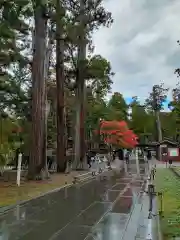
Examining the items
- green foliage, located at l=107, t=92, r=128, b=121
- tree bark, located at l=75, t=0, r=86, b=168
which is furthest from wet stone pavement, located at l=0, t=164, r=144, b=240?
green foliage, located at l=107, t=92, r=128, b=121

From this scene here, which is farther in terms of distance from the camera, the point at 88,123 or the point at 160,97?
the point at 160,97

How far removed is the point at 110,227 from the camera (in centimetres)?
787

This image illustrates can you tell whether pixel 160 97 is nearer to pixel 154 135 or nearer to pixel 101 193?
pixel 154 135

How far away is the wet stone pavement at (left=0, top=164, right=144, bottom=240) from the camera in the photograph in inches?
283

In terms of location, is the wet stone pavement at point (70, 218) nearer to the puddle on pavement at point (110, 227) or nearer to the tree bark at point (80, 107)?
the puddle on pavement at point (110, 227)

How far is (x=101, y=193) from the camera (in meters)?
14.3

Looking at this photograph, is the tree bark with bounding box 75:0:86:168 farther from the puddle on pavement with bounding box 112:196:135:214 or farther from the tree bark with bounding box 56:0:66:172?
the puddle on pavement with bounding box 112:196:135:214

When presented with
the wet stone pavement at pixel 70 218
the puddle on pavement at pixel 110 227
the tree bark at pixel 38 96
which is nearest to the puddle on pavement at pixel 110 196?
the wet stone pavement at pixel 70 218

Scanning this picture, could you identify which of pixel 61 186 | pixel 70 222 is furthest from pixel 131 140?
pixel 70 222

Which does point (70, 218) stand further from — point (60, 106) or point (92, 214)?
point (60, 106)

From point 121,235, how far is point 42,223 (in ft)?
6.97

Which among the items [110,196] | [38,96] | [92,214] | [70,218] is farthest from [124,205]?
[38,96]

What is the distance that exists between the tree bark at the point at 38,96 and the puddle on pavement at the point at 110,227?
33.7 feet

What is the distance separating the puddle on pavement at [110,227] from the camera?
7.01 m
